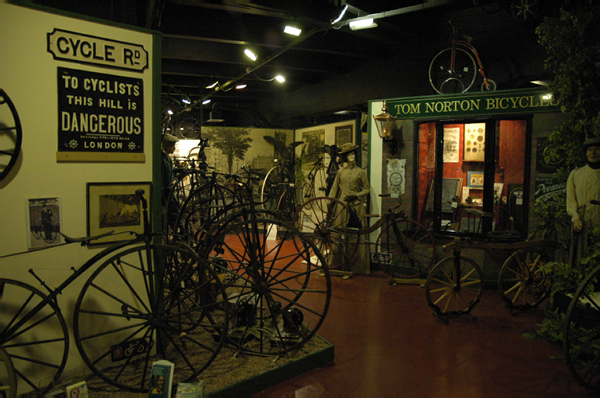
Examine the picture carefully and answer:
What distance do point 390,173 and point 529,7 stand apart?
2779 mm

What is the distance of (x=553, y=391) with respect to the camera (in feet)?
9.99

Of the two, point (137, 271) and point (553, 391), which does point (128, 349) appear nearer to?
point (137, 271)

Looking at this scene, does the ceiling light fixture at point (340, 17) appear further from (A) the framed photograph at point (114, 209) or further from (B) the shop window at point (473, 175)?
(A) the framed photograph at point (114, 209)

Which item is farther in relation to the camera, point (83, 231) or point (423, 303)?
point (423, 303)

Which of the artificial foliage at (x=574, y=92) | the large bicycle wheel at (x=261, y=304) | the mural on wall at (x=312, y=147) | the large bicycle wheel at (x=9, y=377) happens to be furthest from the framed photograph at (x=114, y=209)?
the mural on wall at (x=312, y=147)

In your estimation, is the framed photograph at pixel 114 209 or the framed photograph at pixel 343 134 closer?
the framed photograph at pixel 114 209

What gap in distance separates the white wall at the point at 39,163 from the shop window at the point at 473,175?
441 centimetres

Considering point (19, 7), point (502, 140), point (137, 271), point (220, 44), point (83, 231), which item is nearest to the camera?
point (19, 7)

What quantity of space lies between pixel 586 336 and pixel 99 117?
421 cm

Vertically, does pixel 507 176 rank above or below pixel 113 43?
below

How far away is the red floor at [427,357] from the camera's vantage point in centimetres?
306

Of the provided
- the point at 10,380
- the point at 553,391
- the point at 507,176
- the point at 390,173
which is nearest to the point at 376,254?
the point at 390,173

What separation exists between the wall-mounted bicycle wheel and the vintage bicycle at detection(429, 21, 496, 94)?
5804 mm

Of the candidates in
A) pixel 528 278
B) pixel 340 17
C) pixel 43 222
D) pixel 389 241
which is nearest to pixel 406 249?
pixel 389 241
